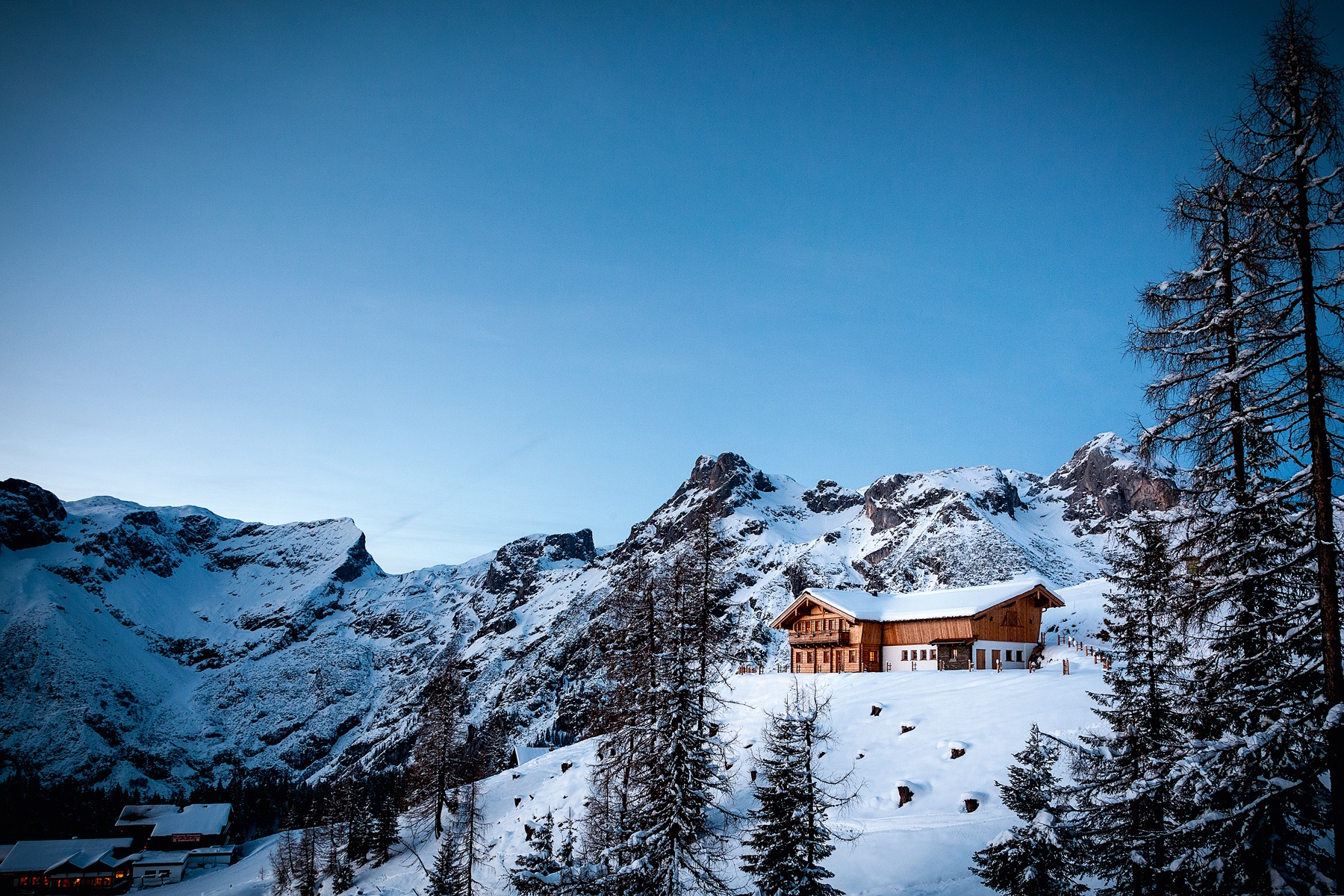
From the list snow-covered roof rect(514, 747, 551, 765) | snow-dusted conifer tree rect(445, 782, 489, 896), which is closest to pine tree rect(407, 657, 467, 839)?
snow-dusted conifer tree rect(445, 782, 489, 896)

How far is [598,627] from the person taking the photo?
46844mm

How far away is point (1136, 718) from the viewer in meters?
17.5

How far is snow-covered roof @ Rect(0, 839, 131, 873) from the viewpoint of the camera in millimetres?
91938

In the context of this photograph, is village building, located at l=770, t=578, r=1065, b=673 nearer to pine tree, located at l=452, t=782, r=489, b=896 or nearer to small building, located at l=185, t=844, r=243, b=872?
pine tree, located at l=452, t=782, r=489, b=896

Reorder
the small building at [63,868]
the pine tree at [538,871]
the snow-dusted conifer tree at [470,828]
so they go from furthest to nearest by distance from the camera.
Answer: the small building at [63,868]
the snow-dusted conifer tree at [470,828]
the pine tree at [538,871]

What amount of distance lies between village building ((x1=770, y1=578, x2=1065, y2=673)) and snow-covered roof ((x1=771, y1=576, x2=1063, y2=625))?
0.07 meters

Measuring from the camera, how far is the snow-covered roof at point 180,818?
350ft

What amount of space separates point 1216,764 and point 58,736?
258m

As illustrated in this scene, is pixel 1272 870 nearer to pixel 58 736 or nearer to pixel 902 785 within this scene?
pixel 902 785

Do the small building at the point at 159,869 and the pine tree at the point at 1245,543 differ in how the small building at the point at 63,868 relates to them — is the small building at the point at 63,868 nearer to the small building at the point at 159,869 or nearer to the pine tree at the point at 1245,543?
the small building at the point at 159,869

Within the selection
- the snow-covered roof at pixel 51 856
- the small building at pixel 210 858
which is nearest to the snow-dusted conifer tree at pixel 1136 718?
the snow-covered roof at pixel 51 856

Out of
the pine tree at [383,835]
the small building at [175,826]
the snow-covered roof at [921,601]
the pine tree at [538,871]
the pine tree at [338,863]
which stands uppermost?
the snow-covered roof at [921,601]

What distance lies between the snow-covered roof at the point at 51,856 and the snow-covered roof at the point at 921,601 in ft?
324

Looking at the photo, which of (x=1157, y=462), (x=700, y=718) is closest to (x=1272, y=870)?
(x=1157, y=462)
